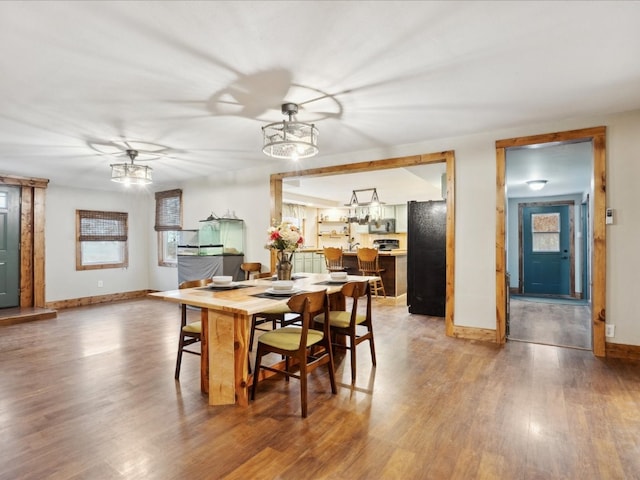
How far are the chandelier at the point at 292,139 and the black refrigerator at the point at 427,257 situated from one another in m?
2.78

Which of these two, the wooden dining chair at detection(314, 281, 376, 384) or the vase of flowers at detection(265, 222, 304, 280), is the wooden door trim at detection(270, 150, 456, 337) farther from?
the vase of flowers at detection(265, 222, 304, 280)

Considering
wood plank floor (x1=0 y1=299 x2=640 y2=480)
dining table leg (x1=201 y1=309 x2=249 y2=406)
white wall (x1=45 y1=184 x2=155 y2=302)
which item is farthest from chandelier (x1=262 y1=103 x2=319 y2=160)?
white wall (x1=45 y1=184 x2=155 y2=302)

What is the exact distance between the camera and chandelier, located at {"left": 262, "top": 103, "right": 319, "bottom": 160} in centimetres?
290

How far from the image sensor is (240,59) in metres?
2.31

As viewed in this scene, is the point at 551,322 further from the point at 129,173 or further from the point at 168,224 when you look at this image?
the point at 168,224

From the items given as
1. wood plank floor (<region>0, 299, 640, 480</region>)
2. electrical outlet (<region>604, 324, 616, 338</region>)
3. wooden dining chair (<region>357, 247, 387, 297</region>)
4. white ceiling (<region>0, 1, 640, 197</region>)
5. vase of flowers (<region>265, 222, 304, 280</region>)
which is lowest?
wood plank floor (<region>0, 299, 640, 480</region>)

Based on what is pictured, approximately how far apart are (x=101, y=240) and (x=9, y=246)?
4.86 feet

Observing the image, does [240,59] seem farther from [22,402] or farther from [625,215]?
[625,215]

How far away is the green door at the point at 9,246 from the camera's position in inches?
229

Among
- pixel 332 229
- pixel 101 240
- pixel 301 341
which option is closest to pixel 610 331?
pixel 301 341

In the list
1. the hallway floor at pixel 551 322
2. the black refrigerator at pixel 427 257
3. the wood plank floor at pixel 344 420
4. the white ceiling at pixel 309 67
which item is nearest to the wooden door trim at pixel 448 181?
the white ceiling at pixel 309 67

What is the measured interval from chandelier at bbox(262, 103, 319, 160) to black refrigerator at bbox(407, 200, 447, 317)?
278 cm

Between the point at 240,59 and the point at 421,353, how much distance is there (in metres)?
3.08

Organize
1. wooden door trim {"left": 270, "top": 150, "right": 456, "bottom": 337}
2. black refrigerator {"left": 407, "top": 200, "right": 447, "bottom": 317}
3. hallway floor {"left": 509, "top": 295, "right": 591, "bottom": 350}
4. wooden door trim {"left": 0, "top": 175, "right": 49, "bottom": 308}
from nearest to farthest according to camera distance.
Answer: hallway floor {"left": 509, "top": 295, "right": 591, "bottom": 350}, wooden door trim {"left": 270, "top": 150, "right": 456, "bottom": 337}, black refrigerator {"left": 407, "top": 200, "right": 447, "bottom": 317}, wooden door trim {"left": 0, "top": 175, "right": 49, "bottom": 308}
